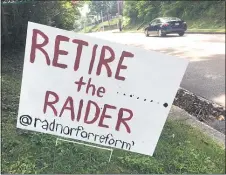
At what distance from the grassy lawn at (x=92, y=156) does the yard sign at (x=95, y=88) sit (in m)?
0.80

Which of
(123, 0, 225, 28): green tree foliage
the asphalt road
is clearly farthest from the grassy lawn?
(123, 0, 225, 28): green tree foliage

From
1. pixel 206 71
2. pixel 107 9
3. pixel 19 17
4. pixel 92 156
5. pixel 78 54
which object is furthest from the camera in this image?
pixel 107 9

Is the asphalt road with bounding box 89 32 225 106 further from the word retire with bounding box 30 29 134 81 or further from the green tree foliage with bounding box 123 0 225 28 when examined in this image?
the green tree foliage with bounding box 123 0 225 28

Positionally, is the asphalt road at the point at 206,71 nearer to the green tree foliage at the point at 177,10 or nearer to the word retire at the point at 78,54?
the word retire at the point at 78,54

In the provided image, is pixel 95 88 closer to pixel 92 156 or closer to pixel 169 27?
pixel 92 156

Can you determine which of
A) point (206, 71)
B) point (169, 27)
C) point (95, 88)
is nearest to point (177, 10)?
point (169, 27)

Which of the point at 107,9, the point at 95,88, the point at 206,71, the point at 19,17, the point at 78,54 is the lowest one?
the point at 107,9

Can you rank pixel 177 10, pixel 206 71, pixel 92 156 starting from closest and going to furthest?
pixel 92 156 → pixel 206 71 → pixel 177 10

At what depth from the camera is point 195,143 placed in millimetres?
4594

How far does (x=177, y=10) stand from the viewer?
3438 cm

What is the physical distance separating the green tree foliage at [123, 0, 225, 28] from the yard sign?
2406cm

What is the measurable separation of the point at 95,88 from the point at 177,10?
32880mm

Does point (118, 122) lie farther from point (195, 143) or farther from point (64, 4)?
point (64, 4)

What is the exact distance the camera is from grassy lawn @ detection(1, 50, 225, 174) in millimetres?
3529
